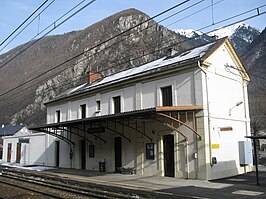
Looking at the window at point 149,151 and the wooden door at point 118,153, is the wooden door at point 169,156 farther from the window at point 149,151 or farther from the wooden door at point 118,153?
the wooden door at point 118,153

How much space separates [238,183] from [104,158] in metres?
10.9

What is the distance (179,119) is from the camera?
18609 millimetres

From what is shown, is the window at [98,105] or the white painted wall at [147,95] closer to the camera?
the white painted wall at [147,95]

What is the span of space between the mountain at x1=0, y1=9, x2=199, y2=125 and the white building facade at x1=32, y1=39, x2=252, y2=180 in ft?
163

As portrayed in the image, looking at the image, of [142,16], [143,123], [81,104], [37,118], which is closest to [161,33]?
[142,16]

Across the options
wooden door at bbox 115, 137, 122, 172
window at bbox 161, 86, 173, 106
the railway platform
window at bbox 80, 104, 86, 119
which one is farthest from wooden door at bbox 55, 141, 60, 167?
window at bbox 161, 86, 173, 106

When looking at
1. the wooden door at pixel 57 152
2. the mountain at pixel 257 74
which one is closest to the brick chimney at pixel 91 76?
the wooden door at pixel 57 152

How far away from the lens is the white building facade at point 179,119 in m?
18.0

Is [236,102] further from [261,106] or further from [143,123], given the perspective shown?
[261,106]

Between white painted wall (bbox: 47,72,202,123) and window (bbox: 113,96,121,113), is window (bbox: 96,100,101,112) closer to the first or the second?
white painted wall (bbox: 47,72,202,123)

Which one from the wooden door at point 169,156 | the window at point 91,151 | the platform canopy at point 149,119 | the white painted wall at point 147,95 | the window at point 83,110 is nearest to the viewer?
the platform canopy at point 149,119

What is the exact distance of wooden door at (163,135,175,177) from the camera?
19094 mm

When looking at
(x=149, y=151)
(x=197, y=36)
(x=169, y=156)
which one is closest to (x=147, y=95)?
(x=149, y=151)

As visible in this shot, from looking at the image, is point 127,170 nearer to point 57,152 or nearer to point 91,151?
point 91,151
